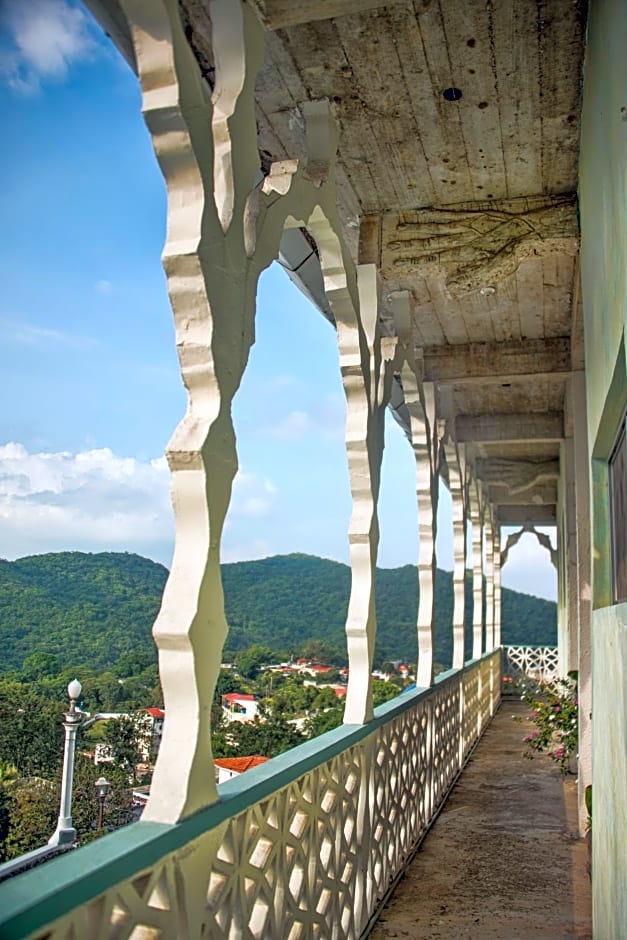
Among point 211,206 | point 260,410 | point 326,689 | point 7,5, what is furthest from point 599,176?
point 260,410

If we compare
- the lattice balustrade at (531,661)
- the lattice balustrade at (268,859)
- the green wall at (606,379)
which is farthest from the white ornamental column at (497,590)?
the green wall at (606,379)

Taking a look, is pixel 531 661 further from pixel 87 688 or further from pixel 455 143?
pixel 455 143

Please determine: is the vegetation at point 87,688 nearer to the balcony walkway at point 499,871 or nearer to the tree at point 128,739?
the tree at point 128,739

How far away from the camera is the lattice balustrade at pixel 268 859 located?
1442mm

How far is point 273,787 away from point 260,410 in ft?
158

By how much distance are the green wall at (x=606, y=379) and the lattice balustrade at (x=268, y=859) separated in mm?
932

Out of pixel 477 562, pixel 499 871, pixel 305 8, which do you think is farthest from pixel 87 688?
pixel 477 562

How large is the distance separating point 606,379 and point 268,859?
184 cm

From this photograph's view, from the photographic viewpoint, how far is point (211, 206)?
2119mm

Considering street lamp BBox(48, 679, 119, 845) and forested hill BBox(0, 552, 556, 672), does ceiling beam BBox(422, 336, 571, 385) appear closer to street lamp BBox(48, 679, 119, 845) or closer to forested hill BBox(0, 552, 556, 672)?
forested hill BBox(0, 552, 556, 672)

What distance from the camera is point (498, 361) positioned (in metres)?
6.82

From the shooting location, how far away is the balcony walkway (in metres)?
3.64

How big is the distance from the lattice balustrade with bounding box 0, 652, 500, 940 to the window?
Answer: 1.20 metres

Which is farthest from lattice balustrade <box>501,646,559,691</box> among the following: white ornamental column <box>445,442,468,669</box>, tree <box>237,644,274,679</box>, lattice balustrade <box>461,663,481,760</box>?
white ornamental column <box>445,442,468,669</box>
